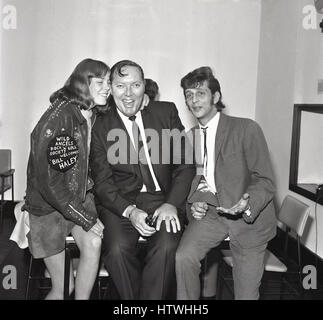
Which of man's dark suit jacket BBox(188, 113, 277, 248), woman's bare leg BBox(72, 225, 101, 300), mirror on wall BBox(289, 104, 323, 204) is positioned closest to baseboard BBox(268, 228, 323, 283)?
mirror on wall BBox(289, 104, 323, 204)

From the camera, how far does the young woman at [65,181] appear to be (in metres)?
2.39

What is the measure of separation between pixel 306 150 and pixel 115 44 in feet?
9.72

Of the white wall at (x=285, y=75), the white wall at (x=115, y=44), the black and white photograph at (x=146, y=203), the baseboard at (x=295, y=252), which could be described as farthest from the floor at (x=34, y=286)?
the white wall at (x=115, y=44)

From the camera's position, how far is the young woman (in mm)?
2391

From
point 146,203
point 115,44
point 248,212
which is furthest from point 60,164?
point 115,44

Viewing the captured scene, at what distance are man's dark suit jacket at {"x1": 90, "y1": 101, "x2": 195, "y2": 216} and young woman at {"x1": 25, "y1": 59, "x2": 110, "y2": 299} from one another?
14 centimetres

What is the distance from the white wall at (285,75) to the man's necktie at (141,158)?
2.04 metres

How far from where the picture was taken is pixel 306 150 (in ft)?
15.5

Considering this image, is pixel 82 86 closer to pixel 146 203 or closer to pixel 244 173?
pixel 146 203

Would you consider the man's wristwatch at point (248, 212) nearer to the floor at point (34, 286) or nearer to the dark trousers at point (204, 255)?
the dark trousers at point (204, 255)

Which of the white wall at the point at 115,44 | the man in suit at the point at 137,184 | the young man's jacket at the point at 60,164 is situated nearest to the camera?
the young man's jacket at the point at 60,164

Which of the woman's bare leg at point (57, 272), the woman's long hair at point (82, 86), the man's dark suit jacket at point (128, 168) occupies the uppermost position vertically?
the woman's long hair at point (82, 86)

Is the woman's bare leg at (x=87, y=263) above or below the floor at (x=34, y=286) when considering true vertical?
above

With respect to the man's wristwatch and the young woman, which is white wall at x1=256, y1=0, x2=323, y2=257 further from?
the young woman
